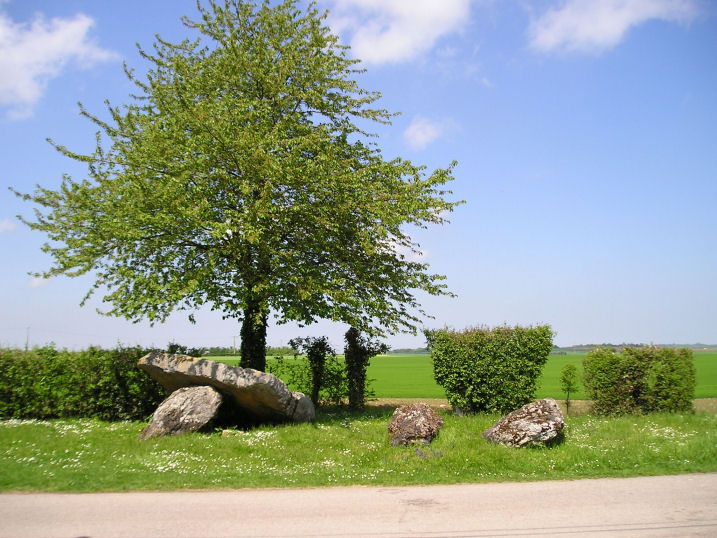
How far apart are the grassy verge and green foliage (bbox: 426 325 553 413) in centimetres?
207

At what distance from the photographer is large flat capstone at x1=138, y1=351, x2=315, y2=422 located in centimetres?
1376

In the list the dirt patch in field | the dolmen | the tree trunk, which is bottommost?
the dirt patch in field

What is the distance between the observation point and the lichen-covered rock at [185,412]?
43.2 feet

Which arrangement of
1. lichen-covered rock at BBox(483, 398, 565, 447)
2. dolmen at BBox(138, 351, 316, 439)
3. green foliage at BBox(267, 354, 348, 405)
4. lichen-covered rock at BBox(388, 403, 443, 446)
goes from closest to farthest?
lichen-covered rock at BBox(483, 398, 565, 447) → lichen-covered rock at BBox(388, 403, 443, 446) → dolmen at BBox(138, 351, 316, 439) → green foliage at BBox(267, 354, 348, 405)

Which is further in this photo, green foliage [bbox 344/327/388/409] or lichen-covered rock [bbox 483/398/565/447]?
green foliage [bbox 344/327/388/409]

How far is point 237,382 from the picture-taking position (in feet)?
44.9

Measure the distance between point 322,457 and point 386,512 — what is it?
4172 millimetres

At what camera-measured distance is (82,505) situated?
311 inches

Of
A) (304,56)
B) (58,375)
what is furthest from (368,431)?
(304,56)

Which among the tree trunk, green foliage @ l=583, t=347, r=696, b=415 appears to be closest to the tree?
the tree trunk

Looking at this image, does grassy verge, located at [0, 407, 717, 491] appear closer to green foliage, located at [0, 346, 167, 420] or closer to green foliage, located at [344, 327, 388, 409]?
green foliage, located at [0, 346, 167, 420]

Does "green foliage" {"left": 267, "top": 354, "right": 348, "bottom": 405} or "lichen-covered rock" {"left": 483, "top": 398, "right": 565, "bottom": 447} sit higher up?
"green foliage" {"left": 267, "top": 354, "right": 348, "bottom": 405}

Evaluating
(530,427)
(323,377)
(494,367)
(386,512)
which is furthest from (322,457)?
(323,377)

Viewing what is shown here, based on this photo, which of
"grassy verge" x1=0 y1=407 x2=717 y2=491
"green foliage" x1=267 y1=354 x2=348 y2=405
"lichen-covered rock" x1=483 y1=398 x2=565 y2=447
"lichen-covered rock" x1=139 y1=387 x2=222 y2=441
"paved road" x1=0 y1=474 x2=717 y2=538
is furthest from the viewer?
"green foliage" x1=267 y1=354 x2=348 y2=405
